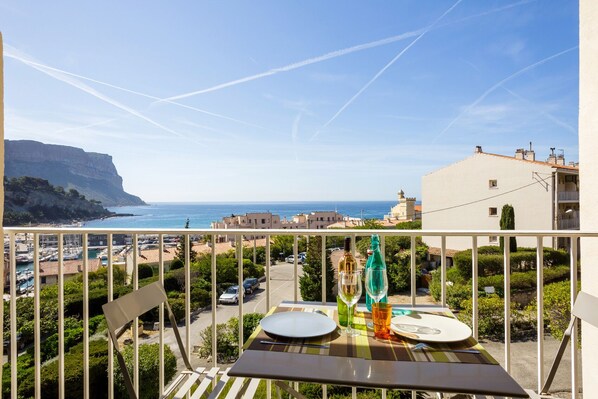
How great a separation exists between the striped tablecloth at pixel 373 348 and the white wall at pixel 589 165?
62.6 inches

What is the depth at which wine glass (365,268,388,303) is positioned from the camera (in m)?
1.25

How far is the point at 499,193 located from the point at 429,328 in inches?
1027

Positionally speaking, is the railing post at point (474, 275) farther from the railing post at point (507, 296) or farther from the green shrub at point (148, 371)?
the green shrub at point (148, 371)

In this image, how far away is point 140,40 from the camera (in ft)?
62.4

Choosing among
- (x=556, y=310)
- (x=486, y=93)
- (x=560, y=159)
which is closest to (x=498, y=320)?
(x=556, y=310)

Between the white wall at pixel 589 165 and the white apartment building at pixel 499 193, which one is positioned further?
the white apartment building at pixel 499 193

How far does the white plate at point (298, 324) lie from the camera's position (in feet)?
3.71

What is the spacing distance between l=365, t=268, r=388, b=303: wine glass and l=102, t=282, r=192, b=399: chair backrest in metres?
0.86

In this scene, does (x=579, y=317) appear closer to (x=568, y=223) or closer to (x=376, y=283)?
(x=376, y=283)

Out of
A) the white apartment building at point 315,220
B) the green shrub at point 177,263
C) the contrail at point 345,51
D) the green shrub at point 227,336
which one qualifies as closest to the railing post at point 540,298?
the green shrub at point 227,336

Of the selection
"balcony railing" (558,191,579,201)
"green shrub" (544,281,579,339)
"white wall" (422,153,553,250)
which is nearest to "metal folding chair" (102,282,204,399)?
"green shrub" (544,281,579,339)

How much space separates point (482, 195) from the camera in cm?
2439

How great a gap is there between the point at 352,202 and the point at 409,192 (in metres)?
37.6

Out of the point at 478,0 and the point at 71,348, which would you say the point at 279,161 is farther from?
the point at 71,348
